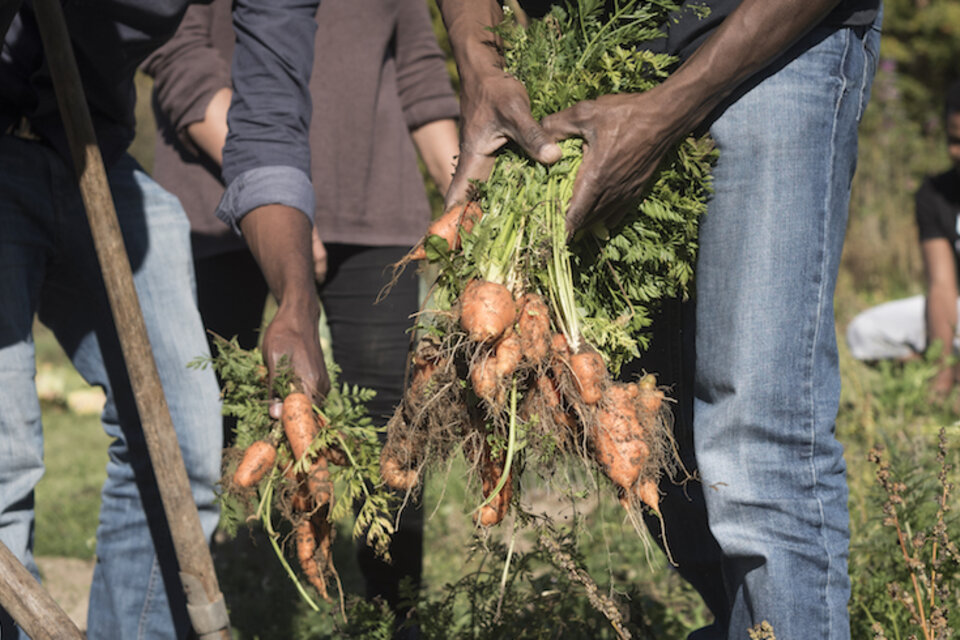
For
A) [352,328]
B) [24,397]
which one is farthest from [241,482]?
[352,328]

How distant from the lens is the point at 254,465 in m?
2.08

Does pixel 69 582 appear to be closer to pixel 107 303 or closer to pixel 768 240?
pixel 107 303

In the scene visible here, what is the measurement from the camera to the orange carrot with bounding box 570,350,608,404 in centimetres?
174

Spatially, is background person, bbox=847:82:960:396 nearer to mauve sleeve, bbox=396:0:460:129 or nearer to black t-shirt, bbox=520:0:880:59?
mauve sleeve, bbox=396:0:460:129

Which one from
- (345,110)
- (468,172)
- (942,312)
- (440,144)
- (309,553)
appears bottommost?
(309,553)

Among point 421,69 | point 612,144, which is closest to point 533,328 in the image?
point 612,144

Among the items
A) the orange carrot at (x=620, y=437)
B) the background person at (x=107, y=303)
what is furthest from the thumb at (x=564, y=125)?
the background person at (x=107, y=303)

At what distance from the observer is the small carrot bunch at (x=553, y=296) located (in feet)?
5.69

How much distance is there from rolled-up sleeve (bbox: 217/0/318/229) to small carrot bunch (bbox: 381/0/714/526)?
69cm

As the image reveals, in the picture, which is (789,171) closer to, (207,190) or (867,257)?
(207,190)

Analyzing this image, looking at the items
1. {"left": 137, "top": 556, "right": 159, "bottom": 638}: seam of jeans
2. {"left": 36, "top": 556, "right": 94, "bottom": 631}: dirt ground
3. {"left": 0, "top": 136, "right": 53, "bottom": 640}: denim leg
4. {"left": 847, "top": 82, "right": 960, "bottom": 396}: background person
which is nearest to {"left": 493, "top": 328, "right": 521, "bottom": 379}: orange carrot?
{"left": 0, "top": 136, "right": 53, "bottom": 640}: denim leg

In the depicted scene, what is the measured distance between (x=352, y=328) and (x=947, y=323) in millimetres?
3996

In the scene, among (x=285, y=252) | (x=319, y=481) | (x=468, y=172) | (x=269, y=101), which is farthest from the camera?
(x=269, y=101)

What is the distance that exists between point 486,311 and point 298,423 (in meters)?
0.59
